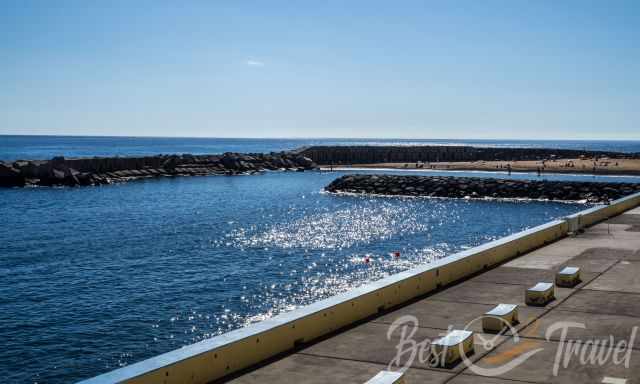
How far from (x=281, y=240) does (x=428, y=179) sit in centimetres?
4030

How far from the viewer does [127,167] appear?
10600 cm

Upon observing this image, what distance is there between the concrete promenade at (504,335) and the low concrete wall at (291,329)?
263 millimetres

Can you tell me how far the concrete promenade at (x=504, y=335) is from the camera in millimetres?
11477

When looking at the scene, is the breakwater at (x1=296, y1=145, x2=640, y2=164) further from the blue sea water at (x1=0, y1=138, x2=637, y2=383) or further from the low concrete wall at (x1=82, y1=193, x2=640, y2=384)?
the low concrete wall at (x1=82, y1=193, x2=640, y2=384)

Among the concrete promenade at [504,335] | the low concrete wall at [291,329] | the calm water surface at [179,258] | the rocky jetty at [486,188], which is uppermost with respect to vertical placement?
the low concrete wall at [291,329]

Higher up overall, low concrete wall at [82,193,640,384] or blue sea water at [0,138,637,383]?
low concrete wall at [82,193,640,384]

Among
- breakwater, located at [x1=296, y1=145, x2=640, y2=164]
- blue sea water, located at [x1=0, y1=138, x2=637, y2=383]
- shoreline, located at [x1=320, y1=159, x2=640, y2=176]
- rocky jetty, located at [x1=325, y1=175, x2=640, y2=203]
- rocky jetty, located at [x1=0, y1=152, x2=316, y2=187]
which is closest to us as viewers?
blue sea water, located at [x1=0, y1=138, x2=637, y2=383]

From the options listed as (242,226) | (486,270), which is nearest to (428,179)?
(242,226)

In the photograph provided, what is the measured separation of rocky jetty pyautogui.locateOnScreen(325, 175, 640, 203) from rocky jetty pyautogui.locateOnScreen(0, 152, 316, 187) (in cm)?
3484

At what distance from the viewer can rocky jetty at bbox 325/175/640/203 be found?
225 ft

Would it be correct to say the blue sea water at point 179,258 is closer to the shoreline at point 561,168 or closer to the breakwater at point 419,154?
the shoreline at point 561,168

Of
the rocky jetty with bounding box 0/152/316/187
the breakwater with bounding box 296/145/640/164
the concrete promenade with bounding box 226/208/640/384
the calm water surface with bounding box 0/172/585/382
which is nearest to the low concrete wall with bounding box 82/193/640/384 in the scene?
the concrete promenade with bounding box 226/208/640/384

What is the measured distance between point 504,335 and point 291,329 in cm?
424

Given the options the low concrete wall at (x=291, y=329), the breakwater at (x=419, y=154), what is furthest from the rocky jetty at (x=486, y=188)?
the breakwater at (x=419, y=154)
